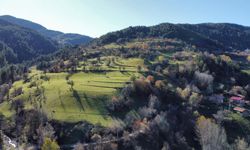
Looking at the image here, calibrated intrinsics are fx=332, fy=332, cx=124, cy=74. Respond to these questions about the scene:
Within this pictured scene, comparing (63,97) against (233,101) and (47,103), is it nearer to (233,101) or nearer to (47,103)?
(47,103)

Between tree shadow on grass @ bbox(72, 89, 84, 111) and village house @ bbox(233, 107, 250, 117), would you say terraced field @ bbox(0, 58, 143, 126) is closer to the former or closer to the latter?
tree shadow on grass @ bbox(72, 89, 84, 111)

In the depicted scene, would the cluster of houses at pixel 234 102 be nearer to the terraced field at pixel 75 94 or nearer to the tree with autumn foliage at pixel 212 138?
the terraced field at pixel 75 94

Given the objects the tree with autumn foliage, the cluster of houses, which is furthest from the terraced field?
the cluster of houses

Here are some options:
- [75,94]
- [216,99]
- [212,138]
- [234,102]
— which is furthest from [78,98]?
[234,102]

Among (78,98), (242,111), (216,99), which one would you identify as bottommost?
(242,111)

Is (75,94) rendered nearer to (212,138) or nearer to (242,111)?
(212,138)

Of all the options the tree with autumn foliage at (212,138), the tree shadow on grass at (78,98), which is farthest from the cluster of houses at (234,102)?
the tree shadow on grass at (78,98)
